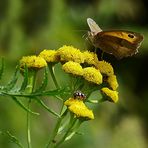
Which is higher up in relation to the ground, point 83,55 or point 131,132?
point 83,55

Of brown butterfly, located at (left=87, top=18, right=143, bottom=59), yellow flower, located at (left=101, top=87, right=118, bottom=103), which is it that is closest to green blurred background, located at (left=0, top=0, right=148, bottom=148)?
brown butterfly, located at (left=87, top=18, right=143, bottom=59)

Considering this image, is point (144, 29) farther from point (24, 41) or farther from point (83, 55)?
point (83, 55)

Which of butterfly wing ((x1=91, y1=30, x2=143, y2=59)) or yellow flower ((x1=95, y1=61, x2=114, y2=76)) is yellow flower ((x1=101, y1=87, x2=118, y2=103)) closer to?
yellow flower ((x1=95, y1=61, x2=114, y2=76))

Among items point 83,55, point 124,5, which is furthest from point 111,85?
point 124,5

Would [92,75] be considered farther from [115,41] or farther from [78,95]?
[115,41]

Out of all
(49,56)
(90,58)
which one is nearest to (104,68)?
(90,58)

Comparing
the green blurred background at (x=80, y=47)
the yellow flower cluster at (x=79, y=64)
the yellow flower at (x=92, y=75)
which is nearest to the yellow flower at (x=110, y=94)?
the yellow flower cluster at (x=79, y=64)

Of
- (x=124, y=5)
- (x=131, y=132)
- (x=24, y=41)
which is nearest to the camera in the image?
(x=24, y=41)

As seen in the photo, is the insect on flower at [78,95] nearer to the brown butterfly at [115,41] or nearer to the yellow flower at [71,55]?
the yellow flower at [71,55]
